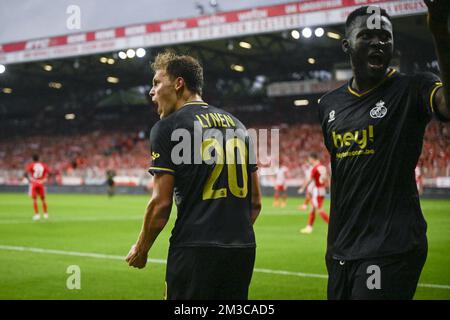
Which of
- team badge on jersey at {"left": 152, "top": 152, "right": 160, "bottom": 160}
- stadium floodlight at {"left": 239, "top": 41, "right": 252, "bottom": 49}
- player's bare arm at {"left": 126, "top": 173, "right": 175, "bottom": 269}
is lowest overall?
player's bare arm at {"left": 126, "top": 173, "right": 175, "bottom": 269}

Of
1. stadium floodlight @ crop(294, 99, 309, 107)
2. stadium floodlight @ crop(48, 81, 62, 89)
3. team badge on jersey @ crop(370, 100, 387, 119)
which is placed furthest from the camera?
stadium floodlight @ crop(48, 81, 62, 89)

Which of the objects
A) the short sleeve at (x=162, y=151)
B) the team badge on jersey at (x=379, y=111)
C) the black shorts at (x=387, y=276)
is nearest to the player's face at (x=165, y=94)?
the short sleeve at (x=162, y=151)

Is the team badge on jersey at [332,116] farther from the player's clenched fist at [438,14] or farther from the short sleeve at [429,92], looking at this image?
the player's clenched fist at [438,14]

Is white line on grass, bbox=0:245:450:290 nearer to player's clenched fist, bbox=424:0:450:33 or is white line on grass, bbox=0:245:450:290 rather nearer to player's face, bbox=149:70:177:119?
player's face, bbox=149:70:177:119

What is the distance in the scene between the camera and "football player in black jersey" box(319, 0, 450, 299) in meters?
3.39

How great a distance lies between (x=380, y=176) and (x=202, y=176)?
3.52ft

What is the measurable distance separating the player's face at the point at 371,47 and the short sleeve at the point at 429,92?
23 cm

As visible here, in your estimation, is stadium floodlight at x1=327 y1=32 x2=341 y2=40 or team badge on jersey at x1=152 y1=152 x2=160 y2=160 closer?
team badge on jersey at x1=152 y1=152 x2=160 y2=160

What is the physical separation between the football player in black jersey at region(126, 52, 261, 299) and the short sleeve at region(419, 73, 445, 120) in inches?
48.4

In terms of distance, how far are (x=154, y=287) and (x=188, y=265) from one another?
4747 mm

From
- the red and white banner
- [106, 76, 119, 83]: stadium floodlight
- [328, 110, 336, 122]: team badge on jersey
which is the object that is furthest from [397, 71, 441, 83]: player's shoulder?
[106, 76, 119, 83]: stadium floodlight

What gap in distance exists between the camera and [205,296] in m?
3.71

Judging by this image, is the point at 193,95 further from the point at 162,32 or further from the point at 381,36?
the point at 162,32

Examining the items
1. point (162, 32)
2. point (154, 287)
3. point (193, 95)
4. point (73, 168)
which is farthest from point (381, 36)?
point (73, 168)
